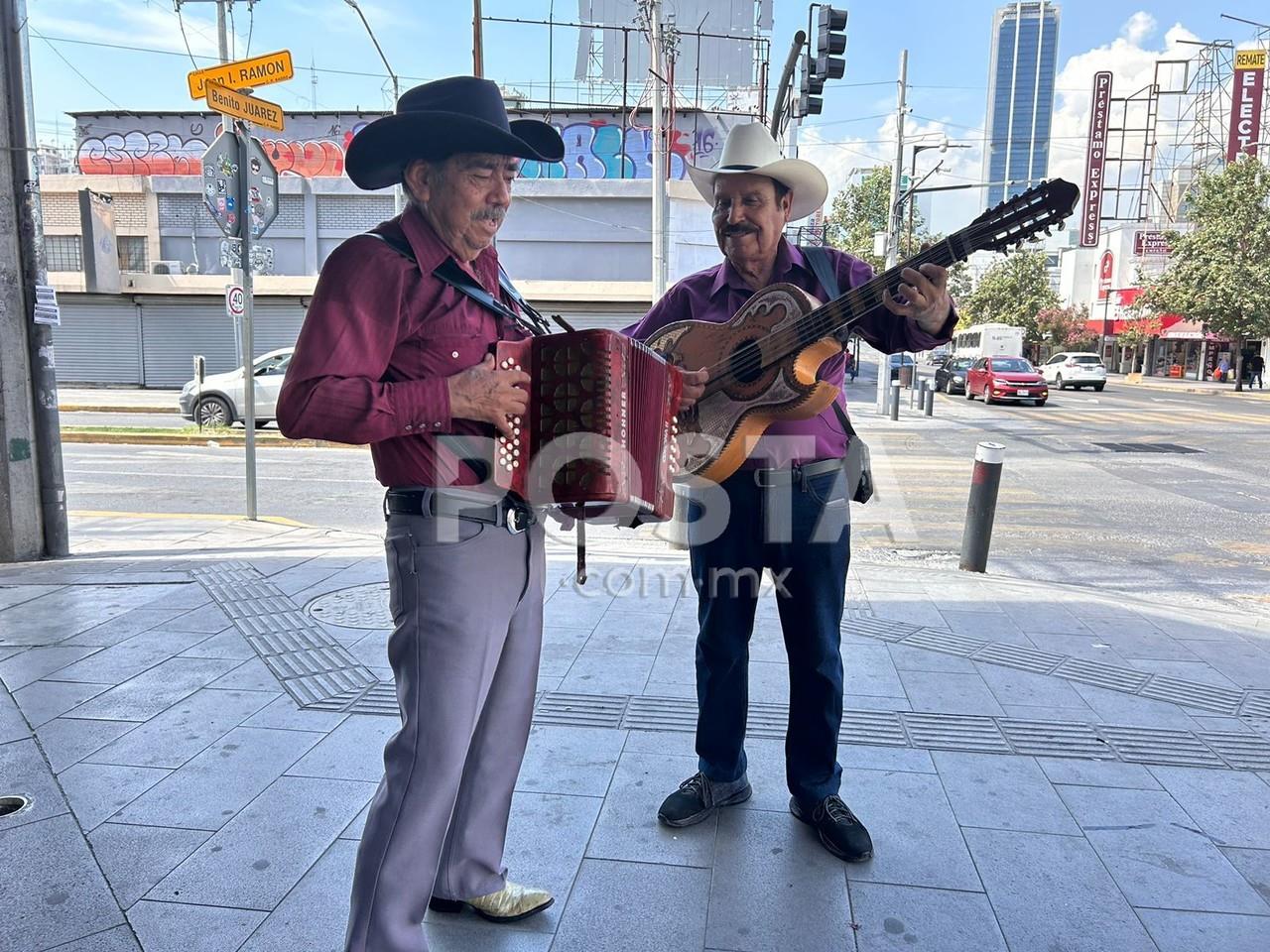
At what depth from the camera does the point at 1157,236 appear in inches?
2010

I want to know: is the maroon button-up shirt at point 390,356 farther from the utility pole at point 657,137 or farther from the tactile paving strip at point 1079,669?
the utility pole at point 657,137

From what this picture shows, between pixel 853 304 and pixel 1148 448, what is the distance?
15.3 m

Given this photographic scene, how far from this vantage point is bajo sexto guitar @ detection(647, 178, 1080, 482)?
2682 millimetres

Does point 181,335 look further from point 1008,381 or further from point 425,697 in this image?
point 425,697

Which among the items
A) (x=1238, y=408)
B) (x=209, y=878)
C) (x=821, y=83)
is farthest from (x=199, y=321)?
(x=1238, y=408)

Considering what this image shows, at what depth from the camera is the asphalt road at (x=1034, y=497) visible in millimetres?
7625

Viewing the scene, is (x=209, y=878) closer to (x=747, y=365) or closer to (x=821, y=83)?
(x=747, y=365)

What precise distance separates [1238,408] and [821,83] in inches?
805

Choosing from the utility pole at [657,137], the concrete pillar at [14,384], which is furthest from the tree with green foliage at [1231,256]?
the concrete pillar at [14,384]

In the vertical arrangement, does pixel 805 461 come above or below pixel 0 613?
above

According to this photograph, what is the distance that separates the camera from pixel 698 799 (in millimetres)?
2975

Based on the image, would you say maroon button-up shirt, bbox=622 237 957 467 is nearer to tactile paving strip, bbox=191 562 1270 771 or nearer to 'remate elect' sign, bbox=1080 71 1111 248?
tactile paving strip, bbox=191 562 1270 771

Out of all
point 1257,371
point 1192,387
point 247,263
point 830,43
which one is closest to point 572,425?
point 247,263

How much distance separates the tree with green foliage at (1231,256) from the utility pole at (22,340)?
41.6m
